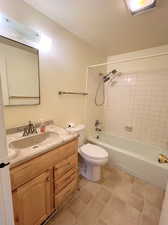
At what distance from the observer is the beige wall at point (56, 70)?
129 cm

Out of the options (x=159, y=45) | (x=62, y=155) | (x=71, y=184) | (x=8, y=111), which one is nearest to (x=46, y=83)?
(x=8, y=111)

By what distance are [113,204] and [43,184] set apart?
99cm

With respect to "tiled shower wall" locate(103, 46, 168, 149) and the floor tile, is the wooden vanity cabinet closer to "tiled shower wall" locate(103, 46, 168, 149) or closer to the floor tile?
the floor tile

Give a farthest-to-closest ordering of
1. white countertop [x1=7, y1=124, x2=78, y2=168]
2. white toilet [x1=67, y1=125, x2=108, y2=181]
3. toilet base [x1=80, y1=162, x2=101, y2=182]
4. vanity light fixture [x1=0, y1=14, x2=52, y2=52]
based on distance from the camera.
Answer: toilet base [x1=80, y1=162, x2=101, y2=182]
white toilet [x1=67, y1=125, x2=108, y2=181]
vanity light fixture [x1=0, y1=14, x2=52, y2=52]
white countertop [x1=7, y1=124, x2=78, y2=168]

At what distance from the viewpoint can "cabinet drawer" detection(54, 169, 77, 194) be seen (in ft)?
4.03

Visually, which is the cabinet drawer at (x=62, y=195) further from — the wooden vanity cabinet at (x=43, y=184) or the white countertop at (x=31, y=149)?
the white countertop at (x=31, y=149)

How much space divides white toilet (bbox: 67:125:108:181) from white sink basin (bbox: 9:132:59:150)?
0.47 meters

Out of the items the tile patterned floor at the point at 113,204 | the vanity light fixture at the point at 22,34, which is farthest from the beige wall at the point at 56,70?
the tile patterned floor at the point at 113,204

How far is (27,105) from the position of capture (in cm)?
142

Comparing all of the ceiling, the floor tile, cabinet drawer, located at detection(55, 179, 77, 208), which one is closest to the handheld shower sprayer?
the ceiling

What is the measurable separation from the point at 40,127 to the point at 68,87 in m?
0.84

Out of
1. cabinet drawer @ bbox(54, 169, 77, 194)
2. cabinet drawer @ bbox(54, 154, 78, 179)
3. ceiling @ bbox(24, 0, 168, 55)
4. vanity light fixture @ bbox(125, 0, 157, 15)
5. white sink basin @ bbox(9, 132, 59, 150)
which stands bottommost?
cabinet drawer @ bbox(54, 169, 77, 194)

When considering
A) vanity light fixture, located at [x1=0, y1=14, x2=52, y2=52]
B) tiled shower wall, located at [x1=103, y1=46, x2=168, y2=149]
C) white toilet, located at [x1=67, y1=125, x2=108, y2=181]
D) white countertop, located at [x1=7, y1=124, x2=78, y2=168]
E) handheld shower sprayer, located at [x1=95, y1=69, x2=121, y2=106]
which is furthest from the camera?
handheld shower sprayer, located at [x1=95, y1=69, x2=121, y2=106]

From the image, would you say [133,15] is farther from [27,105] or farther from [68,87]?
[27,105]
